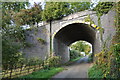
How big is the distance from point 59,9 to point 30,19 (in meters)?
2.85

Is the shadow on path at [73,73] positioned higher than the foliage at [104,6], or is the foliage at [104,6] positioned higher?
the foliage at [104,6]

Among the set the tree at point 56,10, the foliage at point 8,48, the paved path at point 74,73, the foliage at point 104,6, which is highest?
the tree at point 56,10

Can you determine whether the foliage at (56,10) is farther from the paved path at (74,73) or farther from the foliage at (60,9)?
the paved path at (74,73)

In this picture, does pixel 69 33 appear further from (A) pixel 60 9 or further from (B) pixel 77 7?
(A) pixel 60 9

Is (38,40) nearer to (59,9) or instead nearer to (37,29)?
(37,29)

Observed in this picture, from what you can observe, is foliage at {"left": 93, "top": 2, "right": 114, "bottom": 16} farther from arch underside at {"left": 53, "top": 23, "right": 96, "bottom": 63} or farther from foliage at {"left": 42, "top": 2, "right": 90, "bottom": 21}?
foliage at {"left": 42, "top": 2, "right": 90, "bottom": 21}

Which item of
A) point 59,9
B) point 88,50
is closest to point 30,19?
point 59,9

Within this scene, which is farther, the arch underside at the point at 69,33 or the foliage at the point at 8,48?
the arch underside at the point at 69,33

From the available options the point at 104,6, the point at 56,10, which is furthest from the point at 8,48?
the point at 56,10

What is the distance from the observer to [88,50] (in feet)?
117

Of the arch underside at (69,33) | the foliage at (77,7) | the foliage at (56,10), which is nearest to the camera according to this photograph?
the foliage at (56,10)

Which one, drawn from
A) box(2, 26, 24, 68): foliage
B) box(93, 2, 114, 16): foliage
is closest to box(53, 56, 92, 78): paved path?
box(2, 26, 24, 68): foliage

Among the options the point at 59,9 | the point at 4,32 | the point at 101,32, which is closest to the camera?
the point at 4,32

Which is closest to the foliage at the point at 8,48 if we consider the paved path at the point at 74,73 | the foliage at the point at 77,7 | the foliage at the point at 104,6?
the paved path at the point at 74,73
